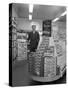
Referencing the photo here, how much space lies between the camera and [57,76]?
568 cm

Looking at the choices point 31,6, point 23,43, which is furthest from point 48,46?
point 31,6

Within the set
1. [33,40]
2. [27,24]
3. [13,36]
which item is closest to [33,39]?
[33,40]

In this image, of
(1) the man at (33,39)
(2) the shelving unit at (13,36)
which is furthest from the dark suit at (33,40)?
(2) the shelving unit at (13,36)

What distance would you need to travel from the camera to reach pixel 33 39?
548 cm

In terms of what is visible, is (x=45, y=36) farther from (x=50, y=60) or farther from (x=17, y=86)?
(x=17, y=86)

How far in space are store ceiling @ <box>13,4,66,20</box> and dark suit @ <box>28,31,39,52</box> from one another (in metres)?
0.36

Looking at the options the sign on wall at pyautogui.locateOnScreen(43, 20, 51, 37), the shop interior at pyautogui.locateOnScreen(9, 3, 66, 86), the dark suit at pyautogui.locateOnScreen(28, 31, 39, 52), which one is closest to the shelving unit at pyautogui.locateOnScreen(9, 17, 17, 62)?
the shop interior at pyautogui.locateOnScreen(9, 3, 66, 86)

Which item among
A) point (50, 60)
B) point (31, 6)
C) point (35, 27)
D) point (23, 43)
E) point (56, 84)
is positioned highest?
point (31, 6)

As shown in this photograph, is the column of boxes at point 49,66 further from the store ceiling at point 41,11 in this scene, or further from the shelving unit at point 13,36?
the store ceiling at point 41,11

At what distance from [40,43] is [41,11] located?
69cm

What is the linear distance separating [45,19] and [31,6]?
16.4 inches

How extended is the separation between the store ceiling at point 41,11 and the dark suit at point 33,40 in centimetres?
36

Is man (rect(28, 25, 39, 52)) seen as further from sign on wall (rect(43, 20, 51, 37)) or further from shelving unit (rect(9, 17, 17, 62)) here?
shelving unit (rect(9, 17, 17, 62))

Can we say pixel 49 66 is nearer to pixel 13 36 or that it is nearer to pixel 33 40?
pixel 33 40
